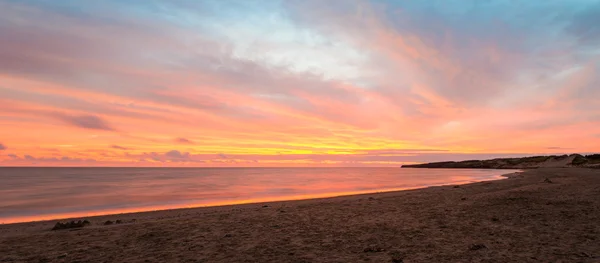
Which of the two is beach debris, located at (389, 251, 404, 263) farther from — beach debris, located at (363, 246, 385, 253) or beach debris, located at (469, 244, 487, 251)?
beach debris, located at (469, 244, 487, 251)

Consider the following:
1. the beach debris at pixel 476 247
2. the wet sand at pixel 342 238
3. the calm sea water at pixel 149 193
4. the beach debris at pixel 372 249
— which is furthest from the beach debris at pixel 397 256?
the calm sea water at pixel 149 193

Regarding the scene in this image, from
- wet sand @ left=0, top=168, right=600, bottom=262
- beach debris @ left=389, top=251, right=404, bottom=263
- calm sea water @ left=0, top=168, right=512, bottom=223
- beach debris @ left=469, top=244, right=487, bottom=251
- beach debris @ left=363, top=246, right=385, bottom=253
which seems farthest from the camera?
calm sea water @ left=0, top=168, right=512, bottom=223

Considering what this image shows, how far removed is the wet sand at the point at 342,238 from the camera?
8086 mm

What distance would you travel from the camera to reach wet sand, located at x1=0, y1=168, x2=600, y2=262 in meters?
8.09

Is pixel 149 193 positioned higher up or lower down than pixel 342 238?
lower down

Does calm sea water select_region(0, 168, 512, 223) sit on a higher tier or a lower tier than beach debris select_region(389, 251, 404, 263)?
lower

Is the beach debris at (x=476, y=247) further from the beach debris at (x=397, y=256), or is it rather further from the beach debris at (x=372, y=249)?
the beach debris at (x=372, y=249)

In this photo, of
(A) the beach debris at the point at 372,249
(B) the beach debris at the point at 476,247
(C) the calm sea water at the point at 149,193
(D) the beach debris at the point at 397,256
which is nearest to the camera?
(D) the beach debris at the point at 397,256

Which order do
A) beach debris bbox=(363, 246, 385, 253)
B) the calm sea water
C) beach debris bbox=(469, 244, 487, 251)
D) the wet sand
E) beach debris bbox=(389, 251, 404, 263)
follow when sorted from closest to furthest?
beach debris bbox=(389, 251, 404, 263)
the wet sand
beach debris bbox=(469, 244, 487, 251)
beach debris bbox=(363, 246, 385, 253)
the calm sea water

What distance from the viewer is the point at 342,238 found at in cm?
1005

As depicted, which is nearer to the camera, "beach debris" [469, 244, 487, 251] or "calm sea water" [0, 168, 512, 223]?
"beach debris" [469, 244, 487, 251]

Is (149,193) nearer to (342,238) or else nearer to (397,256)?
(342,238)

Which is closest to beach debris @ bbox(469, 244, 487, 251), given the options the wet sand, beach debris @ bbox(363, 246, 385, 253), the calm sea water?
the wet sand

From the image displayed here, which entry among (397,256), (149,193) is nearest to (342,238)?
(397,256)
